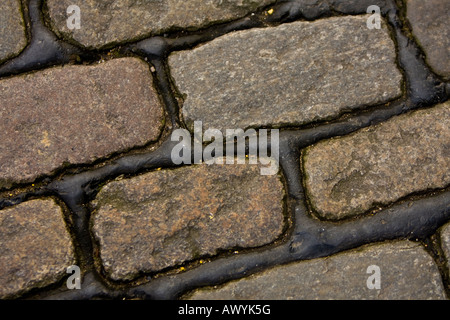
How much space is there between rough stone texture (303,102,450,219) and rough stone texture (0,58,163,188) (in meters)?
0.58

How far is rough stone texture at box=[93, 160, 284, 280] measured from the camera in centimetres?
137

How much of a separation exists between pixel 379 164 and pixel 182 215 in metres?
0.68

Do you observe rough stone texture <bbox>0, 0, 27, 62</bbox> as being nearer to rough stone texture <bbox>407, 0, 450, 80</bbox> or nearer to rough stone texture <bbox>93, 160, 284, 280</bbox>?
rough stone texture <bbox>93, 160, 284, 280</bbox>

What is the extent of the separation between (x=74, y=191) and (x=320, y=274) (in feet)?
2.77

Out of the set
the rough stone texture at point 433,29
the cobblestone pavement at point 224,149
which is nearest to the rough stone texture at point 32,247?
the cobblestone pavement at point 224,149

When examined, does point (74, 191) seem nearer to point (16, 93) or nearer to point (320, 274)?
point (16, 93)

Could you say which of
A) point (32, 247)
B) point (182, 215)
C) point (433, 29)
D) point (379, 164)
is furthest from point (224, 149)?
point (433, 29)

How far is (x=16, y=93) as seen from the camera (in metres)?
1.46

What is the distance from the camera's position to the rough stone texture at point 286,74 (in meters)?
1.46

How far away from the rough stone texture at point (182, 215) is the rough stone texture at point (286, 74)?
0.63ft

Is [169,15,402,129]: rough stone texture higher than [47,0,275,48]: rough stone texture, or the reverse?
[47,0,275,48]: rough stone texture

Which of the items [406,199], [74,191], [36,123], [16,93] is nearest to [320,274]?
[406,199]

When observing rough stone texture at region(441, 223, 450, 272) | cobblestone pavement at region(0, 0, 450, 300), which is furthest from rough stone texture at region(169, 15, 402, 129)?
rough stone texture at region(441, 223, 450, 272)
